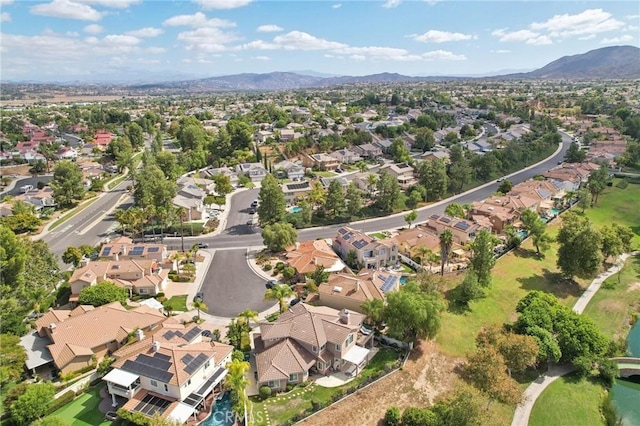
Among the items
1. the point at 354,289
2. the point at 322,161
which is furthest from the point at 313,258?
the point at 322,161

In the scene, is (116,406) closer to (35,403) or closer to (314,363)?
(35,403)

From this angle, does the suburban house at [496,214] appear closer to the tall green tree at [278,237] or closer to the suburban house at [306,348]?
the tall green tree at [278,237]

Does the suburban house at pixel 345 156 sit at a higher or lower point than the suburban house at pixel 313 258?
higher

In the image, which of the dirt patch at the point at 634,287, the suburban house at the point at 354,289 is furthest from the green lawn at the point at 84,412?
the dirt patch at the point at 634,287

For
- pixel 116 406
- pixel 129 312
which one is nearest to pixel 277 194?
pixel 129 312

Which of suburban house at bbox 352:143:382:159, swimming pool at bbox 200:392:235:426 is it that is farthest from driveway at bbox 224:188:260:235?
suburban house at bbox 352:143:382:159
